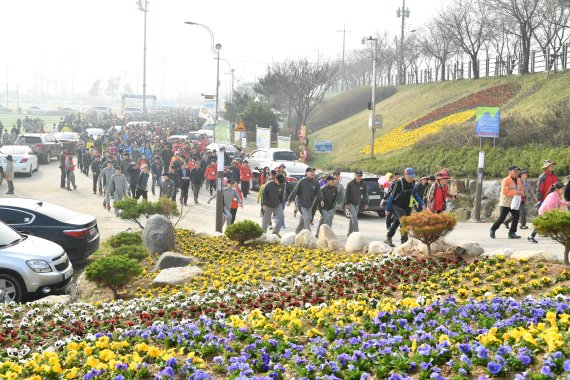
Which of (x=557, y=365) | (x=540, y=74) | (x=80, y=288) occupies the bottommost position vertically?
(x=80, y=288)

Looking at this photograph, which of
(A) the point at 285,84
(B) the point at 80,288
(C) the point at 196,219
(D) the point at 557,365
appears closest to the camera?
(D) the point at 557,365

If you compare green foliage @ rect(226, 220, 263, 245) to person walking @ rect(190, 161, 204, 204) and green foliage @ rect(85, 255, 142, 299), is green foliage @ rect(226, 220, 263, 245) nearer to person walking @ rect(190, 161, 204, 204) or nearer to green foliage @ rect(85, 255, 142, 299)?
green foliage @ rect(85, 255, 142, 299)

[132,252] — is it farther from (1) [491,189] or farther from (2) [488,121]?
(2) [488,121]

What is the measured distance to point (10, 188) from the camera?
84.0 feet

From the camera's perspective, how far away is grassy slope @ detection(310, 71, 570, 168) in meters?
34.2

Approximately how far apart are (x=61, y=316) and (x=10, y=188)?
1760 cm

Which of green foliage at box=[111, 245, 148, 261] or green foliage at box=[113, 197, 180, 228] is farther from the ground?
green foliage at box=[113, 197, 180, 228]

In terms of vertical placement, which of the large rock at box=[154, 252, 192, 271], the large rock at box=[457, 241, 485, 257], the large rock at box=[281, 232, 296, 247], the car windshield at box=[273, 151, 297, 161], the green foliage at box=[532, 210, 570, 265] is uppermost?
the car windshield at box=[273, 151, 297, 161]

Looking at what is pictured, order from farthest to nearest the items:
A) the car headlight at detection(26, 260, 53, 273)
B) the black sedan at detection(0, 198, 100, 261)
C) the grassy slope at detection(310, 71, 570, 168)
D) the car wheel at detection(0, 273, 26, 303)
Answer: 1. the grassy slope at detection(310, 71, 570, 168)
2. the black sedan at detection(0, 198, 100, 261)
3. the car headlight at detection(26, 260, 53, 273)
4. the car wheel at detection(0, 273, 26, 303)

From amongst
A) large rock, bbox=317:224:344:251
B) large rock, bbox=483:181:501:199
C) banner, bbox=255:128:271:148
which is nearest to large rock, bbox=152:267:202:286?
large rock, bbox=317:224:344:251

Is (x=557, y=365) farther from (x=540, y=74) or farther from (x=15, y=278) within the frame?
(x=540, y=74)

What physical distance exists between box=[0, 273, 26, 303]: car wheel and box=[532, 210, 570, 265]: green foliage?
7660 mm

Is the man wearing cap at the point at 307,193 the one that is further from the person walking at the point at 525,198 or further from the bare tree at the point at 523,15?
the bare tree at the point at 523,15

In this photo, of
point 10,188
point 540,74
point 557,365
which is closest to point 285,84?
point 540,74
